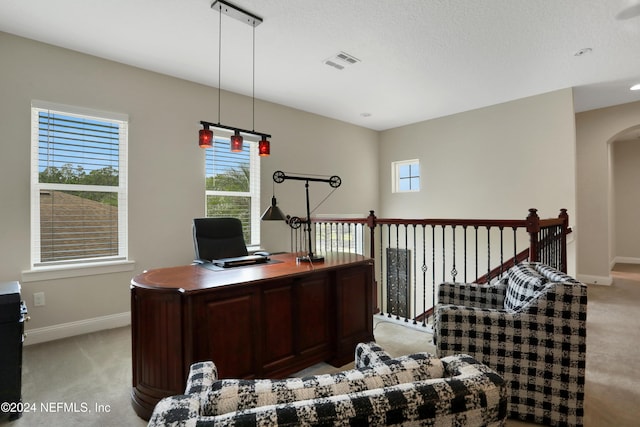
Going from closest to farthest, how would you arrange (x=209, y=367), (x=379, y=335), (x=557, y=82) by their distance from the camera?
(x=209, y=367) → (x=379, y=335) → (x=557, y=82)

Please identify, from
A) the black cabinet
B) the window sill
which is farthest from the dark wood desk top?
the window sill

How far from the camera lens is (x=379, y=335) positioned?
10.1ft

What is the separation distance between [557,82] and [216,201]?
465 cm

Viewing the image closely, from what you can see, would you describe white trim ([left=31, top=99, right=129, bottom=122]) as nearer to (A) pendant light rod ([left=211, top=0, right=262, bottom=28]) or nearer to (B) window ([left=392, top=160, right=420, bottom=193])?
(A) pendant light rod ([left=211, top=0, right=262, bottom=28])

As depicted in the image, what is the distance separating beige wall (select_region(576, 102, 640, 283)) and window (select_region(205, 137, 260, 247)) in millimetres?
5369

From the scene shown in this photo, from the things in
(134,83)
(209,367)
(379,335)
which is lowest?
(379,335)

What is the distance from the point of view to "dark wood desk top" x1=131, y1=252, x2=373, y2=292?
187 centimetres

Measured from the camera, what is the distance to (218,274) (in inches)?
85.3

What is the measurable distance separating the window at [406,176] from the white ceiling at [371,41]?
5.93 feet

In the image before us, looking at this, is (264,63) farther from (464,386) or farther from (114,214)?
(464,386)

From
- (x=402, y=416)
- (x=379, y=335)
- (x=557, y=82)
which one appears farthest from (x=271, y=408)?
(x=557, y=82)

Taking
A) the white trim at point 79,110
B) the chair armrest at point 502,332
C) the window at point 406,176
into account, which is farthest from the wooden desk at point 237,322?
the window at point 406,176

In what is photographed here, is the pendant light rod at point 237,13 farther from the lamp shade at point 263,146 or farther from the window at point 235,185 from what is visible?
the window at point 235,185

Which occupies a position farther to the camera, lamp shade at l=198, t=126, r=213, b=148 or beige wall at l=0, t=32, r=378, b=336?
beige wall at l=0, t=32, r=378, b=336
